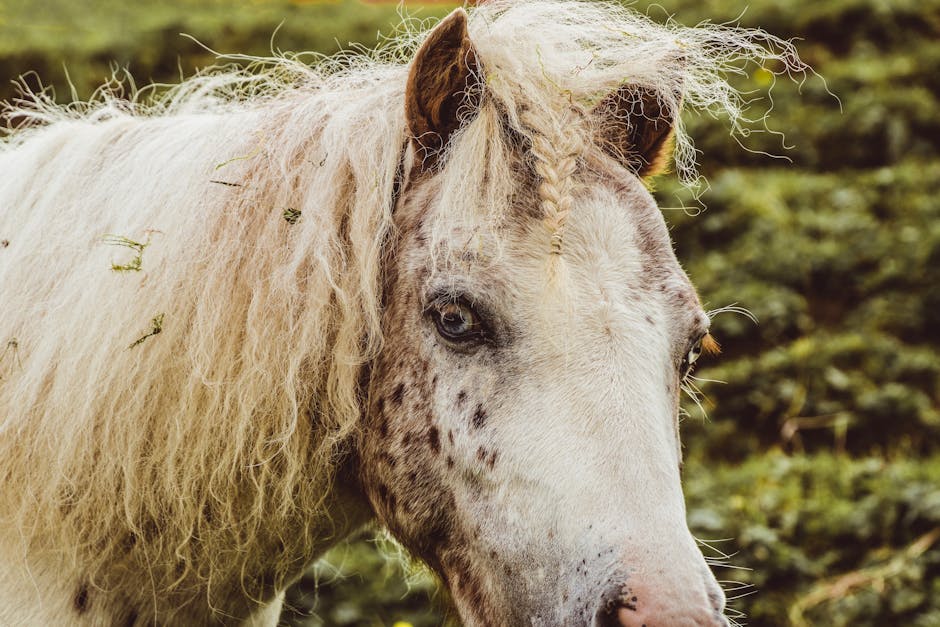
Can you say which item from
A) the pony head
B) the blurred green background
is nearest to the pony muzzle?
Answer: the pony head

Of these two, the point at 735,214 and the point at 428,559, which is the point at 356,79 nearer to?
the point at 428,559

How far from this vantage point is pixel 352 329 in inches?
69.2

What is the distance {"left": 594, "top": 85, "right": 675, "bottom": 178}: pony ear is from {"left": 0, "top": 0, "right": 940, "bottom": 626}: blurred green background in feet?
2.60

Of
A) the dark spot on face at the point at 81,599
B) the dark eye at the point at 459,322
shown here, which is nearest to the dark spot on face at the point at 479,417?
the dark eye at the point at 459,322

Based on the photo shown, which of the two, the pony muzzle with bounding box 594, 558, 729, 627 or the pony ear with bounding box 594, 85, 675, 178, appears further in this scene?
the pony ear with bounding box 594, 85, 675, 178

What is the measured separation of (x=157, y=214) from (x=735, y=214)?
562 centimetres

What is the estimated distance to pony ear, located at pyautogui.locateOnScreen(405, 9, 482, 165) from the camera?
1.68 metres

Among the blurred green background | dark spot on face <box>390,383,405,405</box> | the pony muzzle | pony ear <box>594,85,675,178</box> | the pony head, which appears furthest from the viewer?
the blurred green background

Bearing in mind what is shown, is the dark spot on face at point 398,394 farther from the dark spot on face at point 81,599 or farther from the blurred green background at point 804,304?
the dark spot on face at point 81,599

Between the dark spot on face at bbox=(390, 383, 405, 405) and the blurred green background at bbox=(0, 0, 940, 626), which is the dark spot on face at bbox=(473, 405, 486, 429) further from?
the blurred green background at bbox=(0, 0, 940, 626)

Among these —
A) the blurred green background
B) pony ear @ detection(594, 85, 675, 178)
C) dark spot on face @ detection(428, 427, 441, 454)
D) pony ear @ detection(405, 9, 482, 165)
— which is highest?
pony ear @ detection(405, 9, 482, 165)

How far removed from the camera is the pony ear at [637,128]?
192 centimetres

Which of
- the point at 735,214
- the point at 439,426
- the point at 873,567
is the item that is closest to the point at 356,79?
the point at 439,426

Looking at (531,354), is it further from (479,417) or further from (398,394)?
(398,394)
